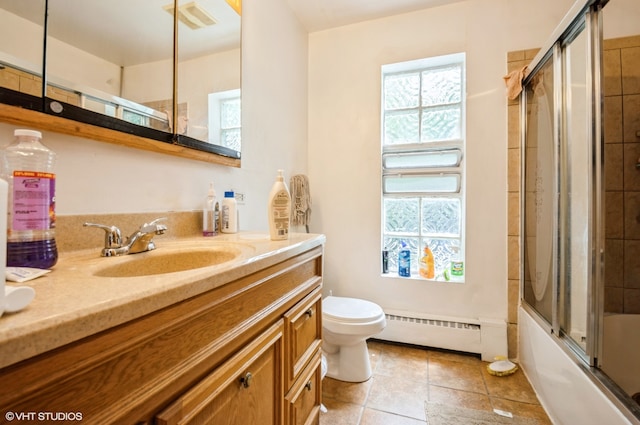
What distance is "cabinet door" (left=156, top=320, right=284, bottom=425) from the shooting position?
1.66ft

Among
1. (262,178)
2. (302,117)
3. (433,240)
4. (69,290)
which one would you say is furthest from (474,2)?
(69,290)

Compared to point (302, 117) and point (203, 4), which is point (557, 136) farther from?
point (203, 4)

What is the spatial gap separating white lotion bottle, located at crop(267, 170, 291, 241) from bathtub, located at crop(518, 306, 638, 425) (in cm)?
127

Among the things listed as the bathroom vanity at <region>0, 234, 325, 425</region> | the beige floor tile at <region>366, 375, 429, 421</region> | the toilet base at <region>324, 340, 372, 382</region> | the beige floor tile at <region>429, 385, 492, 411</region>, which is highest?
the bathroom vanity at <region>0, 234, 325, 425</region>

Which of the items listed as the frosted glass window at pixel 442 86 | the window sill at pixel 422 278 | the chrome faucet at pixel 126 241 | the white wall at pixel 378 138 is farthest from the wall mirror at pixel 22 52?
the frosted glass window at pixel 442 86

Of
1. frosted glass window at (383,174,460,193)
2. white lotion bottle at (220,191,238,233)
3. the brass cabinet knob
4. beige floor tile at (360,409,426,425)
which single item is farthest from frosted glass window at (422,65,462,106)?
the brass cabinet knob

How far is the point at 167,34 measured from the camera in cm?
105

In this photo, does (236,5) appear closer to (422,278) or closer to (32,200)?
(32,200)

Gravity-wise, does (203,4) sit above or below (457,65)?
Answer: below

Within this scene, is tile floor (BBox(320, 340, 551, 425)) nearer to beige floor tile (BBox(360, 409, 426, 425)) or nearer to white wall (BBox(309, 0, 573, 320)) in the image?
beige floor tile (BBox(360, 409, 426, 425))

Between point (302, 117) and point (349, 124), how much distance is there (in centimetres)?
39

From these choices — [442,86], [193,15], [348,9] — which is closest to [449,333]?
[442,86]

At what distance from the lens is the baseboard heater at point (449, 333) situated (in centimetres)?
181

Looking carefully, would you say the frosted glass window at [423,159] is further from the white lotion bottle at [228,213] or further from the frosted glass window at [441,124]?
the white lotion bottle at [228,213]
